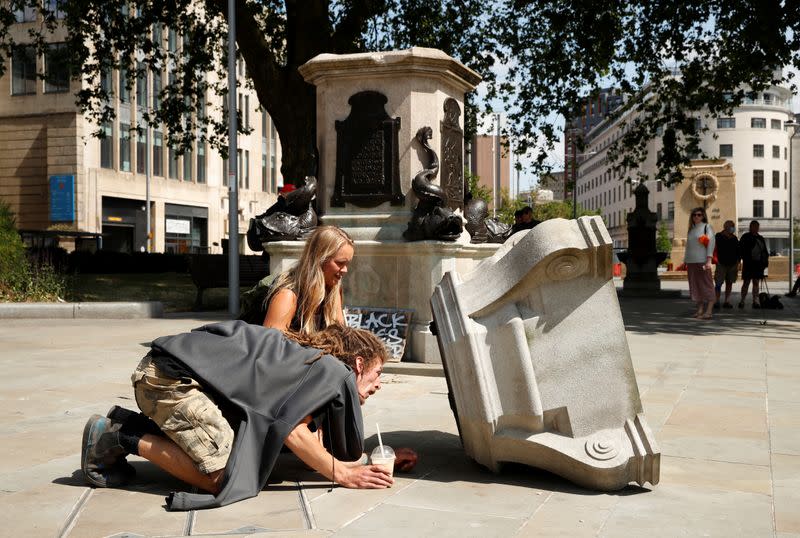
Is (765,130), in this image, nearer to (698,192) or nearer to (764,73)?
(698,192)

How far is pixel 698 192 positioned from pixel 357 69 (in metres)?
40.3

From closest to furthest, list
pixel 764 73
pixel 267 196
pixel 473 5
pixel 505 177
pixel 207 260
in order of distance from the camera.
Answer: pixel 207 260 < pixel 764 73 < pixel 473 5 < pixel 267 196 < pixel 505 177

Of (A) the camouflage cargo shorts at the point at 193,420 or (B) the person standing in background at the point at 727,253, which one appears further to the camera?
(B) the person standing in background at the point at 727,253

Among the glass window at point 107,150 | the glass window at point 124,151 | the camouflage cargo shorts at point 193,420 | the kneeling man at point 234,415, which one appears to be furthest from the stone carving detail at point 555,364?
the glass window at point 124,151

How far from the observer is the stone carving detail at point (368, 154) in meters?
9.12

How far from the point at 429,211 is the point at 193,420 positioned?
508 cm

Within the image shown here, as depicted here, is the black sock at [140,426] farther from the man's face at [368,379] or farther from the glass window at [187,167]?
the glass window at [187,167]

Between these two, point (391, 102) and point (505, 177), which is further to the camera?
point (505, 177)

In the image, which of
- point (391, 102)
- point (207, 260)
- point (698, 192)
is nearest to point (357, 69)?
point (391, 102)

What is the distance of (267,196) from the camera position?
Answer: 65.1m

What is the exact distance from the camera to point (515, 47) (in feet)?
75.4

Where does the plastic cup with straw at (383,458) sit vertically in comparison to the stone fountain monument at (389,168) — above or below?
below

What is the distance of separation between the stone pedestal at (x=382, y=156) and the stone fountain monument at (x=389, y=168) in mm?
11

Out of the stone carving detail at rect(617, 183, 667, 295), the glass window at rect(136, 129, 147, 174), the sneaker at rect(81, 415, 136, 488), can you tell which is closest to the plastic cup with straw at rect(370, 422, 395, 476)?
the sneaker at rect(81, 415, 136, 488)
